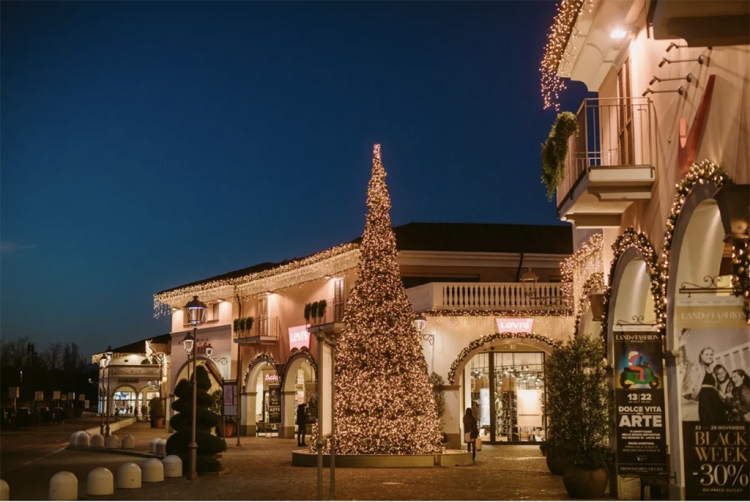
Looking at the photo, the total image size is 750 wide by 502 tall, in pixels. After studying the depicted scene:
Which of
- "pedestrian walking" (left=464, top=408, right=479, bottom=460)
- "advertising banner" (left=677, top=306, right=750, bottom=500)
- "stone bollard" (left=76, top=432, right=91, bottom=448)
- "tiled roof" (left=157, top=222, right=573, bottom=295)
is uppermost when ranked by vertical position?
"tiled roof" (left=157, top=222, right=573, bottom=295)

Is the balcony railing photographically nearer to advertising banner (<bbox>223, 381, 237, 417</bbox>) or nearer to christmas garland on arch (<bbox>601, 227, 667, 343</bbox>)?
christmas garland on arch (<bbox>601, 227, 667, 343</bbox>)

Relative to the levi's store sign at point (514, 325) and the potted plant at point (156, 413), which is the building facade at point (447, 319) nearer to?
the levi's store sign at point (514, 325)

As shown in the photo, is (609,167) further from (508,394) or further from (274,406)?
(274,406)

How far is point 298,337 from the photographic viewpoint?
4103 centimetres

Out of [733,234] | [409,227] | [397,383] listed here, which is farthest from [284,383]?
[733,234]

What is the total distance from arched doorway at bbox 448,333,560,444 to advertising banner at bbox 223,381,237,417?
14879 mm

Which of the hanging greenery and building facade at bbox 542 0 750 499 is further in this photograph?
the hanging greenery

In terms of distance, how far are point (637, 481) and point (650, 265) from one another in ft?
12.4

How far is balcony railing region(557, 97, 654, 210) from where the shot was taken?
15391mm

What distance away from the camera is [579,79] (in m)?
20.6

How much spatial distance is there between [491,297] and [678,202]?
1900 centimetres

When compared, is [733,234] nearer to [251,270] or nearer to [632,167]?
[632,167]

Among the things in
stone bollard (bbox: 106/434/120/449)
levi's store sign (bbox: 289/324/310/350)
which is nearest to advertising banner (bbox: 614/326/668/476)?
stone bollard (bbox: 106/434/120/449)

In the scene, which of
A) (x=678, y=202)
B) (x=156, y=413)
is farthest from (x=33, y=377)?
(x=678, y=202)
